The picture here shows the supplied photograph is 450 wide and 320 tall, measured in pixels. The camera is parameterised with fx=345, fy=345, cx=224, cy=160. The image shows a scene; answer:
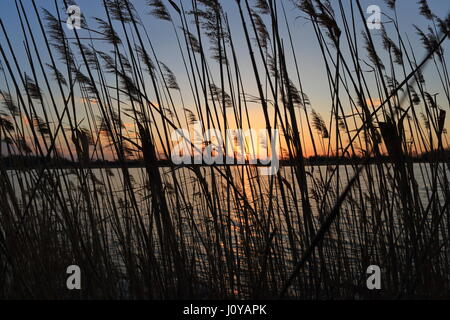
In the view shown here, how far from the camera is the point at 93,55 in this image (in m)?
1.99

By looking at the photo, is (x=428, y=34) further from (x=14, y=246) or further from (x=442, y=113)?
(x=14, y=246)

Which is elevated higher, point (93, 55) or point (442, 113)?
point (93, 55)

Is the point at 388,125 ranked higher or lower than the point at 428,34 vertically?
lower

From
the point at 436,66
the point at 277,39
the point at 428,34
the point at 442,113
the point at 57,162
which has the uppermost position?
the point at 428,34

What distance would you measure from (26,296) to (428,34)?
293 cm

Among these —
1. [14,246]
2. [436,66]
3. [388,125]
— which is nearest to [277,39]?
[388,125]

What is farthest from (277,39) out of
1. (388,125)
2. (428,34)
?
(428,34)

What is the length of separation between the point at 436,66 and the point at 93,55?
2191mm

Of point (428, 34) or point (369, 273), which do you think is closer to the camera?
point (369, 273)

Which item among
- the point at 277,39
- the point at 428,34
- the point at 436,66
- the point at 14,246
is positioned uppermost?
the point at 428,34

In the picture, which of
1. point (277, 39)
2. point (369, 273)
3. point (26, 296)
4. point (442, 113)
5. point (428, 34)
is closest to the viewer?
point (442, 113)

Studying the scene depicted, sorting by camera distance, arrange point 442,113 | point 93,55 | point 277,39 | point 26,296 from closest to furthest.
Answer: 1. point 442,113
2. point 277,39
3. point 26,296
4. point 93,55
